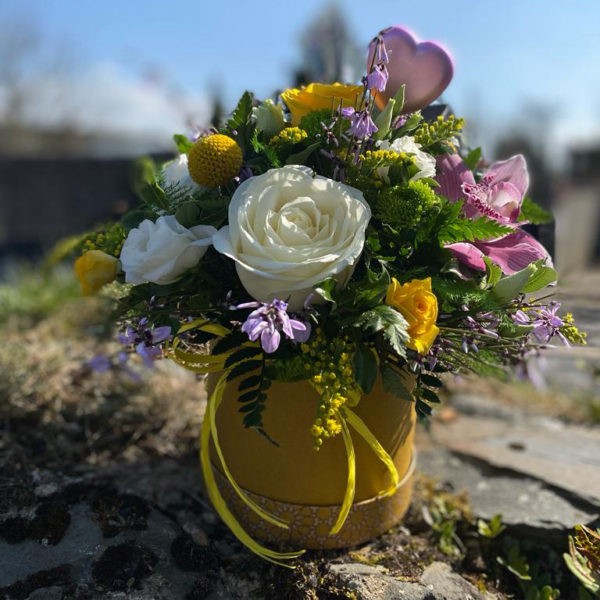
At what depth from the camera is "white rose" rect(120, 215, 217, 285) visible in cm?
113

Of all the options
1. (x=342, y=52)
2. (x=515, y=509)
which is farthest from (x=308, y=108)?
(x=342, y=52)

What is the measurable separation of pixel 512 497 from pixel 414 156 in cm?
121

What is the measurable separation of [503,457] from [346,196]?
1.43m

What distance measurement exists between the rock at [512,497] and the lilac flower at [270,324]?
110 cm

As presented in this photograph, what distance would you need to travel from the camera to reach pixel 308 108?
1.37 metres

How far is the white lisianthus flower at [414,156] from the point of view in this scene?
1.25 m

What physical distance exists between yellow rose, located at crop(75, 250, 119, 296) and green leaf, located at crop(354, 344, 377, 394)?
1.90 ft

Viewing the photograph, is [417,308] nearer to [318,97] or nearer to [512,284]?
[512,284]

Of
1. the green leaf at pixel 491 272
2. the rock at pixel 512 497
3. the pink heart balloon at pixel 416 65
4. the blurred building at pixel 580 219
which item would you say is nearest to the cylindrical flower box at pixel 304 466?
the green leaf at pixel 491 272

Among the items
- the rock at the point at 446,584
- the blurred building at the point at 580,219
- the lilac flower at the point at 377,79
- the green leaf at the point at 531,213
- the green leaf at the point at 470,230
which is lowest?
the blurred building at the point at 580,219

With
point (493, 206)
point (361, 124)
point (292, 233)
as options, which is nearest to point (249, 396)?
point (292, 233)

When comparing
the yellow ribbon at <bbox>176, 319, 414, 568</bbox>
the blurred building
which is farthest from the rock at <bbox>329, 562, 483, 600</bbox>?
the blurred building

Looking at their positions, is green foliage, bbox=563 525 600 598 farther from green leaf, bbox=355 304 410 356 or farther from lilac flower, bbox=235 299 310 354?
lilac flower, bbox=235 299 310 354

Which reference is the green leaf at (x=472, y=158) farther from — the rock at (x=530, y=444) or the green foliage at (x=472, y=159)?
the rock at (x=530, y=444)
